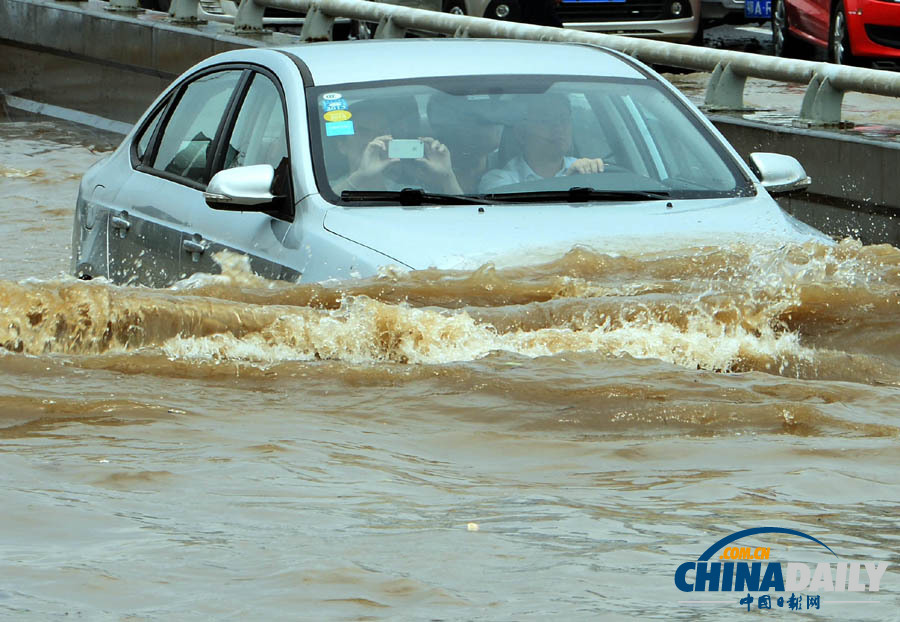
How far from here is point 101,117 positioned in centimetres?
1582

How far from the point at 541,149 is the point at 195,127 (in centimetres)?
161

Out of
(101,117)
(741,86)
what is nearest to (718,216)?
(741,86)

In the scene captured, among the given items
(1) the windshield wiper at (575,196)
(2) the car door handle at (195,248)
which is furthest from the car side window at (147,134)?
(1) the windshield wiper at (575,196)

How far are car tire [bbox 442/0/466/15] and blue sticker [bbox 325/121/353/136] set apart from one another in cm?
1146

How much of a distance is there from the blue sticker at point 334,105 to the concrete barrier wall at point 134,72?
139 inches

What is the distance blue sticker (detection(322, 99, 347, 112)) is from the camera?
21.4 feet

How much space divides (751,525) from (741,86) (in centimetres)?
700

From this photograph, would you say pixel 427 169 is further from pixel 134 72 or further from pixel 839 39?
pixel 839 39

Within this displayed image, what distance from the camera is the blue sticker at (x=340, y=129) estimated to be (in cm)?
643

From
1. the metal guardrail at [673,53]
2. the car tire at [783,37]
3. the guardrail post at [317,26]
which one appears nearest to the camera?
the metal guardrail at [673,53]

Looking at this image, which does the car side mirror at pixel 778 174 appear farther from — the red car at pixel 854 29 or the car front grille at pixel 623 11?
the car front grille at pixel 623 11

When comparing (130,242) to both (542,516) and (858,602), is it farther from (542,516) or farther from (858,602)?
(858,602)

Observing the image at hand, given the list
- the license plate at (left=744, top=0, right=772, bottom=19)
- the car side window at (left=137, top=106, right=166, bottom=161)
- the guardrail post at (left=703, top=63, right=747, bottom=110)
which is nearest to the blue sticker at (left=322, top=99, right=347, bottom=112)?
the car side window at (left=137, top=106, right=166, bottom=161)

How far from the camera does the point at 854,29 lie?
15281 mm
